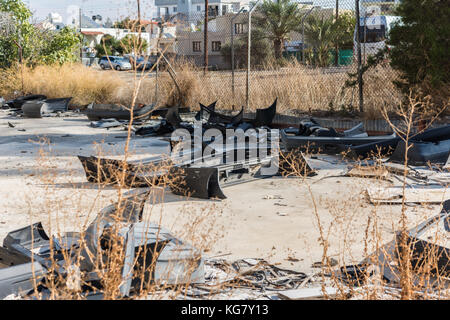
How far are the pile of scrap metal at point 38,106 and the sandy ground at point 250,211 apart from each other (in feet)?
22.0

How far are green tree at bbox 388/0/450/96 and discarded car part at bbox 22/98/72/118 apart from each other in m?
10.6

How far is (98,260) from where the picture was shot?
11.9ft

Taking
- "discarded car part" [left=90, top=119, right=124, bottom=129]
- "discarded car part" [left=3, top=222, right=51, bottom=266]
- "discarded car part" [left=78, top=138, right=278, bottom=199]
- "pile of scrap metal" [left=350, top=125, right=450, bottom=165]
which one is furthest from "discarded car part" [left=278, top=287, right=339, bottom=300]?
"discarded car part" [left=90, top=119, right=124, bottom=129]

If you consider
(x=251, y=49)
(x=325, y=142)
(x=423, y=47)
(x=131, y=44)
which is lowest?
(x=325, y=142)

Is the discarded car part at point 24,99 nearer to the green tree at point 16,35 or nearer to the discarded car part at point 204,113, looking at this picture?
the green tree at point 16,35

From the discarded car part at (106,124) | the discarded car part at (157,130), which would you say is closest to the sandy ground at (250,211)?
the discarded car part at (157,130)

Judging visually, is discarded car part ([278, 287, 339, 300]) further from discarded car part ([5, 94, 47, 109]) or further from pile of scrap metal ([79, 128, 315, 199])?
discarded car part ([5, 94, 47, 109])

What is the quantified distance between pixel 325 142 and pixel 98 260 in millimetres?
7213

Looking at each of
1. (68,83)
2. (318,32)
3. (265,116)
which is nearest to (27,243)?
(265,116)

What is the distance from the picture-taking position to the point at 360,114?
1252 centimetres

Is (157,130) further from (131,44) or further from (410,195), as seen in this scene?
(131,44)

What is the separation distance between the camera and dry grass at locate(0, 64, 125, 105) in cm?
1923
